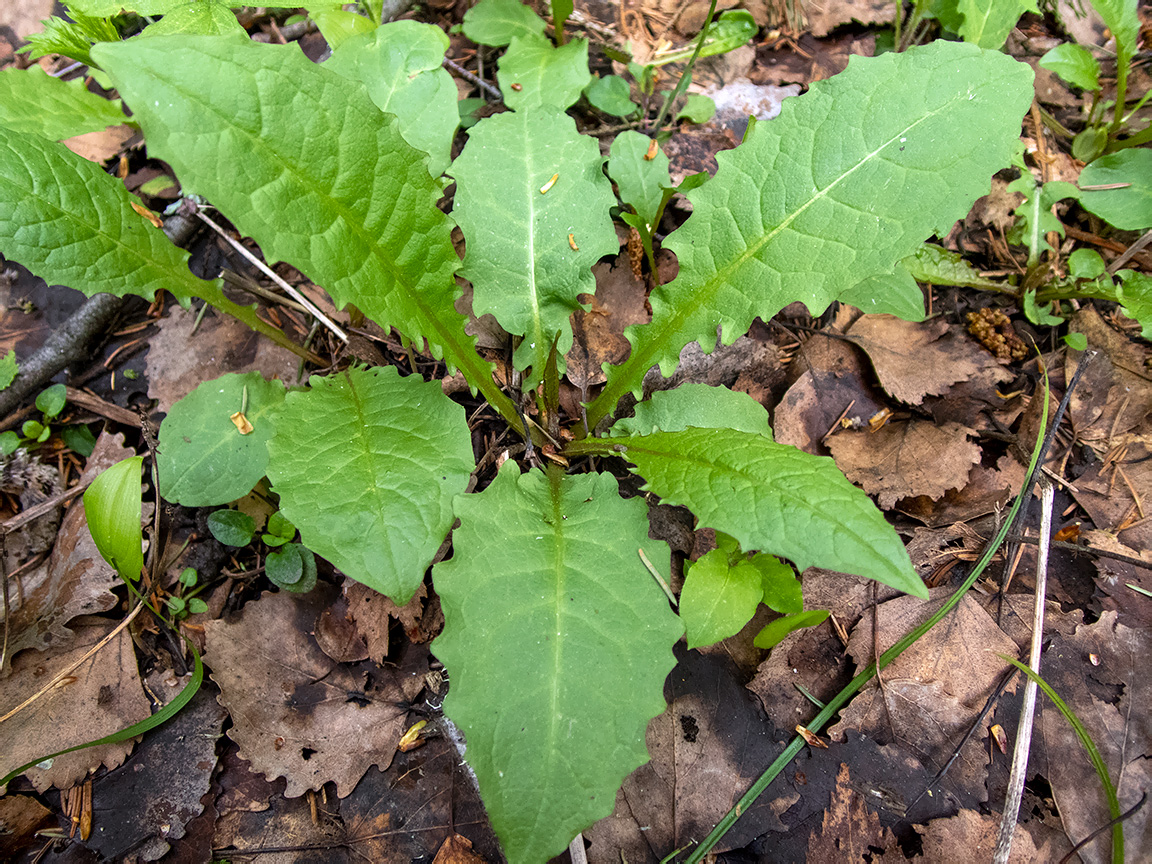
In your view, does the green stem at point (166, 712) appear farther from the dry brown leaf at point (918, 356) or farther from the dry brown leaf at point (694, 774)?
the dry brown leaf at point (918, 356)

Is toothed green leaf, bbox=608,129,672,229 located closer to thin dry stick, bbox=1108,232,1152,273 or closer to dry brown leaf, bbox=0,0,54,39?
thin dry stick, bbox=1108,232,1152,273

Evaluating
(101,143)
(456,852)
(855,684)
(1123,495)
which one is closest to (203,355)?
(101,143)

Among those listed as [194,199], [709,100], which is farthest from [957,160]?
[194,199]

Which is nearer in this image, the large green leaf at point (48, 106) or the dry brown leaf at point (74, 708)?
the dry brown leaf at point (74, 708)

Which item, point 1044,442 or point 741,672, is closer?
point 741,672

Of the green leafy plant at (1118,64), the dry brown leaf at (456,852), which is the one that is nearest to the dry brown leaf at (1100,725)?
the dry brown leaf at (456,852)

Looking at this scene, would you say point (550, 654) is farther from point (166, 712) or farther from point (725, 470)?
point (166, 712)

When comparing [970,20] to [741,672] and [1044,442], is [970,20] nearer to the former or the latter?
[1044,442]
